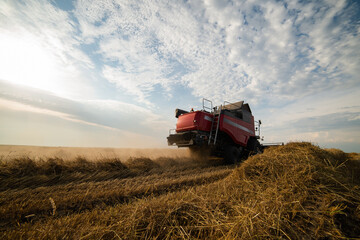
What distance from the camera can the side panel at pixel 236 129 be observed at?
8485 millimetres

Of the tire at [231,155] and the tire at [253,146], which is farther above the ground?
the tire at [253,146]

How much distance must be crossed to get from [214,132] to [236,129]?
1.60 m

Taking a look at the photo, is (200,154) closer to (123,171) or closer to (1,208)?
(123,171)

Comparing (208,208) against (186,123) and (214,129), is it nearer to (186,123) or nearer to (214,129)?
(186,123)

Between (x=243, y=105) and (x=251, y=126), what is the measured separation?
1618 millimetres

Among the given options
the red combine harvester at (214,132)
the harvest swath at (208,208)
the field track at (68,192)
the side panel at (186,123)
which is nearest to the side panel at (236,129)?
the red combine harvester at (214,132)

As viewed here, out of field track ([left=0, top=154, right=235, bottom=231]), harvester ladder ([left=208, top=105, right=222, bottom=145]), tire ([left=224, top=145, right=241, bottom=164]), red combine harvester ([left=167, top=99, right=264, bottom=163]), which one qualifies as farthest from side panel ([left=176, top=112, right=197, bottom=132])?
field track ([left=0, top=154, right=235, bottom=231])

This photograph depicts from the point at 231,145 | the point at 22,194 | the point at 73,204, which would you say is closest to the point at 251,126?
the point at 231,145

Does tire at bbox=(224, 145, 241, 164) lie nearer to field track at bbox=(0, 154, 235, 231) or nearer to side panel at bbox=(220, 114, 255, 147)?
side panel at bbox=(220, 114, 255, 147)

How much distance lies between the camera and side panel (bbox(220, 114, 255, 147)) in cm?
849

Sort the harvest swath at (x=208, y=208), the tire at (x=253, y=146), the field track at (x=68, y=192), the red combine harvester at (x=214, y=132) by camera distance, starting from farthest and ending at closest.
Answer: the tire at (x=253, y=146) → the red combine harvester at (x=214, y=132) → the field track at (x=68, y=192) → the harvest swath at (x=208, y=208)

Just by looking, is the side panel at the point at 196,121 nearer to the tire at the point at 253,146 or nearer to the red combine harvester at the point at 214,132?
the red combine harvester at the point at 214,132

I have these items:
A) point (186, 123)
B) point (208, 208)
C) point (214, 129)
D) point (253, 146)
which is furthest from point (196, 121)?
point (208, 208)

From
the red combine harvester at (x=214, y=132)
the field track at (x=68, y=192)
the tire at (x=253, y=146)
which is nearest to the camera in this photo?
the field track at (x=68, y=192)
